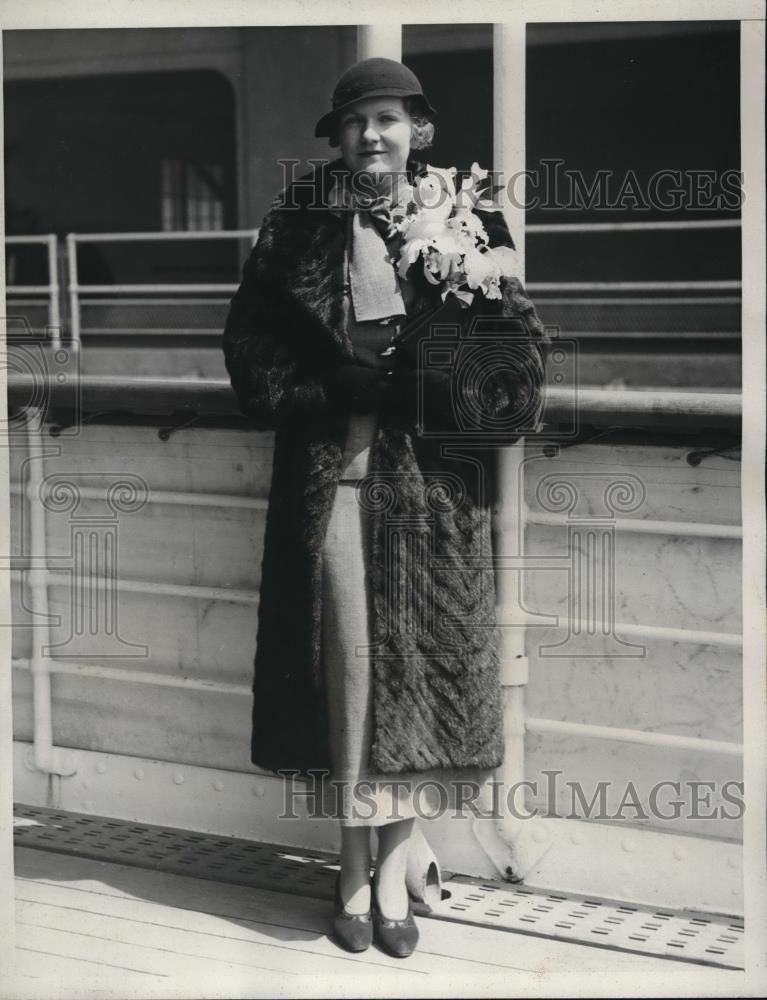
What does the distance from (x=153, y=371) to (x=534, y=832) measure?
22.7ft

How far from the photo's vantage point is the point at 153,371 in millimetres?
9172

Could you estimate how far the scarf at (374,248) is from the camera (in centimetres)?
231

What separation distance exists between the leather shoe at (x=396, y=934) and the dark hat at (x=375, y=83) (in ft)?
4.97

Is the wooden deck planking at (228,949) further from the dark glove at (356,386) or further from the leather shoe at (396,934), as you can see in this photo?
the dark glove at (356,386)

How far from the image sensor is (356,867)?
2.47 metres

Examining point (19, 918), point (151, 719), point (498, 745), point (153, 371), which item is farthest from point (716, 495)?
point (153, 371)

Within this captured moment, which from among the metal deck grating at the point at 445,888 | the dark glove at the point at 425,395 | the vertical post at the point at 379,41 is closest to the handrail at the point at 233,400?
the dark glove at the point at 425,395

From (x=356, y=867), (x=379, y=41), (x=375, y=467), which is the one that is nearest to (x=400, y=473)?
(x=375, y=467)

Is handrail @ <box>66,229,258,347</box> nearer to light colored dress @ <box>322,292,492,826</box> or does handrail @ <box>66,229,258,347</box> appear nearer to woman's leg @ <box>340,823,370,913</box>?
light colored dress @ <box>322,292,492,826</box>

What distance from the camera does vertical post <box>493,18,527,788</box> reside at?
2533 millimetres

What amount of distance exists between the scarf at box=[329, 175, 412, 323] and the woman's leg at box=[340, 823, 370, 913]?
0.98 m

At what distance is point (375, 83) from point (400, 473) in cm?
69

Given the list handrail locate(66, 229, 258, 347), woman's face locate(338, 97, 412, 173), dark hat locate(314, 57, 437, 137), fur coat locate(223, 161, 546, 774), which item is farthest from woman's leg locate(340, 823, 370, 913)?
handrail locate(66, 229, 258, 347)

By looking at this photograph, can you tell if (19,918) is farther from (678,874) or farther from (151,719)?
(678,874)
